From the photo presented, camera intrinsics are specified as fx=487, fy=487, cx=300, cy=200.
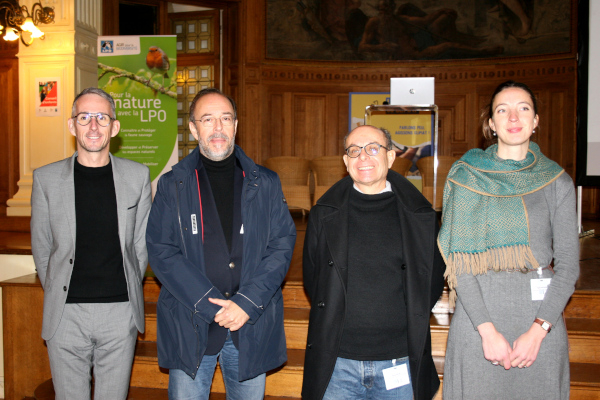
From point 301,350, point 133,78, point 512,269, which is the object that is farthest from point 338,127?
point 512,269

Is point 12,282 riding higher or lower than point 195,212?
lower

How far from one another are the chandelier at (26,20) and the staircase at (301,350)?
3584 millimetres

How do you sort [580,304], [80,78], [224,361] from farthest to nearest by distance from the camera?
[80,78] → [580,304] → [224,361]

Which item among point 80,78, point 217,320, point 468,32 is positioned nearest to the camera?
point 217,320

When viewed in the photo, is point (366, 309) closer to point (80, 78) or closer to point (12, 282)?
point (12, 282)

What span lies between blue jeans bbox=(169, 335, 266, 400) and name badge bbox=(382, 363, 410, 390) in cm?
56

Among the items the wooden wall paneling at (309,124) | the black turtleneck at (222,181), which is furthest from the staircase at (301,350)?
the wooden wall paneling at (309,124)

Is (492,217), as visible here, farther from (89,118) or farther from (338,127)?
(338,127)

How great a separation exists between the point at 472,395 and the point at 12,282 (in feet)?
9.53

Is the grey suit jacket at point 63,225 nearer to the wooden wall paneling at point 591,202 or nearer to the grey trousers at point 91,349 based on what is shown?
the grey trousers at point 91,349

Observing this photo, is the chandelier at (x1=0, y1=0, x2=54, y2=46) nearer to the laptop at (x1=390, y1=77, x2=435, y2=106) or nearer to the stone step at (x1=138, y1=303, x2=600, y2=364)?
the stone step at (x1=138, y1=303, x2=600, y2=364)

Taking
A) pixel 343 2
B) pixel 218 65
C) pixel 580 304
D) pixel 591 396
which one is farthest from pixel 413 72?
pixel 591 396

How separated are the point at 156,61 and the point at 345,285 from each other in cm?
385

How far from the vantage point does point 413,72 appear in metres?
8.80
